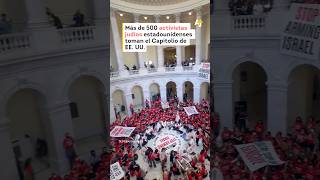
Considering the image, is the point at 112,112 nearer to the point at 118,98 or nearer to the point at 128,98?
the point at 118,98

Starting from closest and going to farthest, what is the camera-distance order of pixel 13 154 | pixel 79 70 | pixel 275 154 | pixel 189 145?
pixel 13 154 < pixel 79 70 < pixel 275 154 < pixel 189 145

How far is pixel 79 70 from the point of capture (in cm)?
793

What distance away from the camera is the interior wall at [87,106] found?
820 centimetres

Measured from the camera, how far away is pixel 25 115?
764 cm

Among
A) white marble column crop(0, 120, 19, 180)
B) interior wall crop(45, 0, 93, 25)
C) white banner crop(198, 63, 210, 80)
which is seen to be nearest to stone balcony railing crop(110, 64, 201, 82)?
white banner crop(198, 63, 210, 80)

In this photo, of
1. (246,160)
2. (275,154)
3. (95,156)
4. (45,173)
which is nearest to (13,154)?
(45,173)

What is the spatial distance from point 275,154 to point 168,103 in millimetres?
3119

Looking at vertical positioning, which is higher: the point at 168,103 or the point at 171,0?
the point at 171,0

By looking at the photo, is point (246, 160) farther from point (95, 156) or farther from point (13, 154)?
point (13, 154)

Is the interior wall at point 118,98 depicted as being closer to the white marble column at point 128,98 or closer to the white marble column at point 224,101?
the white marble column at point 128,98

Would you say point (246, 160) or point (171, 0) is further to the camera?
point (171, 0)

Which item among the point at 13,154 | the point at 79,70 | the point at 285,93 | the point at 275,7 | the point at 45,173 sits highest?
the point at 275,7

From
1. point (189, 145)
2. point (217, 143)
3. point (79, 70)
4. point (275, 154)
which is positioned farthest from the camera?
point (189, 145)

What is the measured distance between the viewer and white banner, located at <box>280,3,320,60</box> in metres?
7.76
